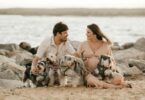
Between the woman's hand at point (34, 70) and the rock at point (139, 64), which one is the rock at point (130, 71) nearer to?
the rock at point (139, 64)

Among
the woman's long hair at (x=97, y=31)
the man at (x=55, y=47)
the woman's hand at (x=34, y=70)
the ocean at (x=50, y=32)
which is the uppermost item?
the woman's long hair at (x=97, y=31)

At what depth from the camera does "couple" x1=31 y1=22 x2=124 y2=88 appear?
9.48m

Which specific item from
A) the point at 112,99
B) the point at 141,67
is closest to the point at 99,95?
the point at 112,99

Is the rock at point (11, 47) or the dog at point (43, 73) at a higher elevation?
the dog at point (43, 73)

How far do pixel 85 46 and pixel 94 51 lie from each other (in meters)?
0.17

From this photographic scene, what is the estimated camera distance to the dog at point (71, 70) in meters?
9.34

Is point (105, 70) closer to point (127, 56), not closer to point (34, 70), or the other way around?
point (34, 70)

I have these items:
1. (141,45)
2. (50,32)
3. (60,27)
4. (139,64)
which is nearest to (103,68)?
(60,27)

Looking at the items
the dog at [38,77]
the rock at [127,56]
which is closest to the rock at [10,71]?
the dog at [38,77]

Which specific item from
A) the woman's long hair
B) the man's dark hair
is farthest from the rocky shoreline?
the woman's long hair

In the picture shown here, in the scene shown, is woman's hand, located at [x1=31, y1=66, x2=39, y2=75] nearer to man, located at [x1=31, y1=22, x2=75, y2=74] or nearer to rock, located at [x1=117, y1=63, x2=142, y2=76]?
man, located at [x1=31, y1=22, x2=75, y2=74]

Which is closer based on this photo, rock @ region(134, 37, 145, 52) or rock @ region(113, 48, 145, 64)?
rock @ region(113, 48, 145, 64)

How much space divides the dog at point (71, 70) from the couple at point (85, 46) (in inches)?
6.8

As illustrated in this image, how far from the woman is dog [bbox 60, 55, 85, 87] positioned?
6.3 inches
